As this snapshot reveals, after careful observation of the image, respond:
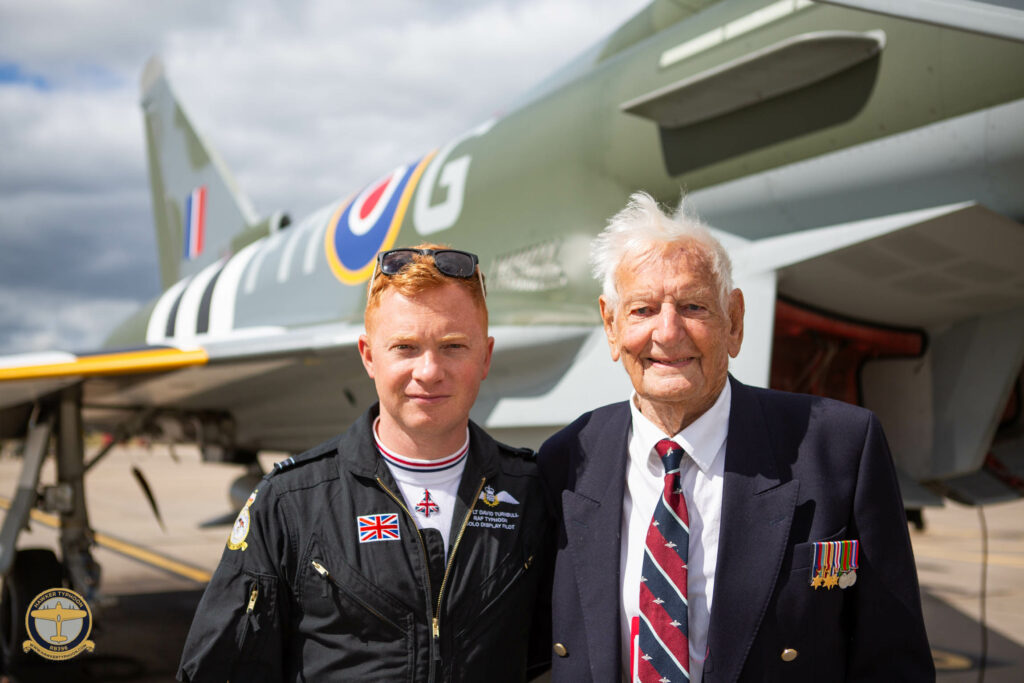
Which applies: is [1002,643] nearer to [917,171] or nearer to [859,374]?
[859,374]

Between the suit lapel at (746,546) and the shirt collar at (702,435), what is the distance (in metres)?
0.05

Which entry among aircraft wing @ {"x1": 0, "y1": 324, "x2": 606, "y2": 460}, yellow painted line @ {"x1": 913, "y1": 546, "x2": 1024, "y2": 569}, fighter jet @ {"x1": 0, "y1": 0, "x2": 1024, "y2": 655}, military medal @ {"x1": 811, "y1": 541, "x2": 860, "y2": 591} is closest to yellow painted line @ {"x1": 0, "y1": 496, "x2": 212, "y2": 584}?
aircraft wing @ {"x1": 0, "y1": 324, "x2": 606, "y2": 460}

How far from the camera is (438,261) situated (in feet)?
5.45

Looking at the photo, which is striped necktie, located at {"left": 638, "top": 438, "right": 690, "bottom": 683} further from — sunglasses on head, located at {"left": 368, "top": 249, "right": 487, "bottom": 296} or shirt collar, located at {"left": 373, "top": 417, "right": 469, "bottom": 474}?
sunglasses on head, located at {"left": 368, "top": 249, "right": 487, "bottom": 296}

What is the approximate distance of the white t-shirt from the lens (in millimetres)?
1646

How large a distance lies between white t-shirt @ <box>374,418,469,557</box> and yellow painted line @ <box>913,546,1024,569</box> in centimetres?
884

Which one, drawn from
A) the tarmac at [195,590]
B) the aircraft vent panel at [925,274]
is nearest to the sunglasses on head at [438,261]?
the aircraft vent panel at [925,274]

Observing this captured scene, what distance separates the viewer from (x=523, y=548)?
5.57 feet

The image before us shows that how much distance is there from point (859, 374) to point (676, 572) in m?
3.15

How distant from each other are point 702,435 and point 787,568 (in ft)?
0.98

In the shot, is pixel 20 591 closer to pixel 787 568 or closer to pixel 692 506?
pixel 692 506

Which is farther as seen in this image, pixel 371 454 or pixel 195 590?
pixel 195 590

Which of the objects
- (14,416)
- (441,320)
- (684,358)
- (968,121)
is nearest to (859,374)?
(968,121)

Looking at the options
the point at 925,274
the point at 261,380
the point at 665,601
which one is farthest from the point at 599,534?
the point at 261,380
